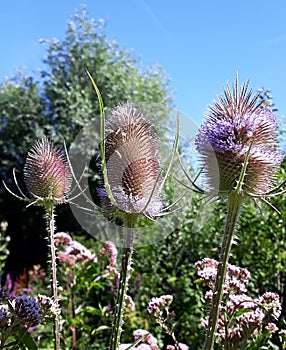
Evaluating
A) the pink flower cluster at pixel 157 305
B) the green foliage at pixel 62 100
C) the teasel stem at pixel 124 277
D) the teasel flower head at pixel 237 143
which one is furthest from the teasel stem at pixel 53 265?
the green foliage at pixel 62 100

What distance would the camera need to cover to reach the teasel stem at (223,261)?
113 centimetres

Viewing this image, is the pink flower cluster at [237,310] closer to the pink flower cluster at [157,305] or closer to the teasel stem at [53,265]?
the pink flower cluster at [157,305]

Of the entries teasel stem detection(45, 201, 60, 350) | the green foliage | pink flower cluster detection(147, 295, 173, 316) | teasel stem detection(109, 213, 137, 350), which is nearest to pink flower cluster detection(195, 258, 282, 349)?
pink flower cluster detection(147, 295, 173, 316)

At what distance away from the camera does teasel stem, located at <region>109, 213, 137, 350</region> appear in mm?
1211

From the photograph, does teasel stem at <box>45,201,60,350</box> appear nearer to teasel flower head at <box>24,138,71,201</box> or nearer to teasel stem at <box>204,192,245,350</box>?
teasel flower head at <box>24,138,71,201</box>

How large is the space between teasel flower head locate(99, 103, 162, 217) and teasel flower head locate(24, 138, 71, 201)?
28 centimetres

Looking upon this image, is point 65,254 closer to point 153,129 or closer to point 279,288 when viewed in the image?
point 153,129

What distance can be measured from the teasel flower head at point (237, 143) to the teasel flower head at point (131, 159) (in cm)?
15

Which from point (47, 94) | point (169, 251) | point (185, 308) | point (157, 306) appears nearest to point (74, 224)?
point (47, 94)

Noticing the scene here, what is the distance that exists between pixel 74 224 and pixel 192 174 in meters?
4.75

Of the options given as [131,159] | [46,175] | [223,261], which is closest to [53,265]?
[46,175]

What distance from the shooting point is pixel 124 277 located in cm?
128

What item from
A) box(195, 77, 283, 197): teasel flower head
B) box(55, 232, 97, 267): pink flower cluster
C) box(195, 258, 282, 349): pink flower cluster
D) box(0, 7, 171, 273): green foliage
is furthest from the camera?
box(0, 7, 171, 273): green foliage

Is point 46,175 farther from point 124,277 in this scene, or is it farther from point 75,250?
point 75,250
